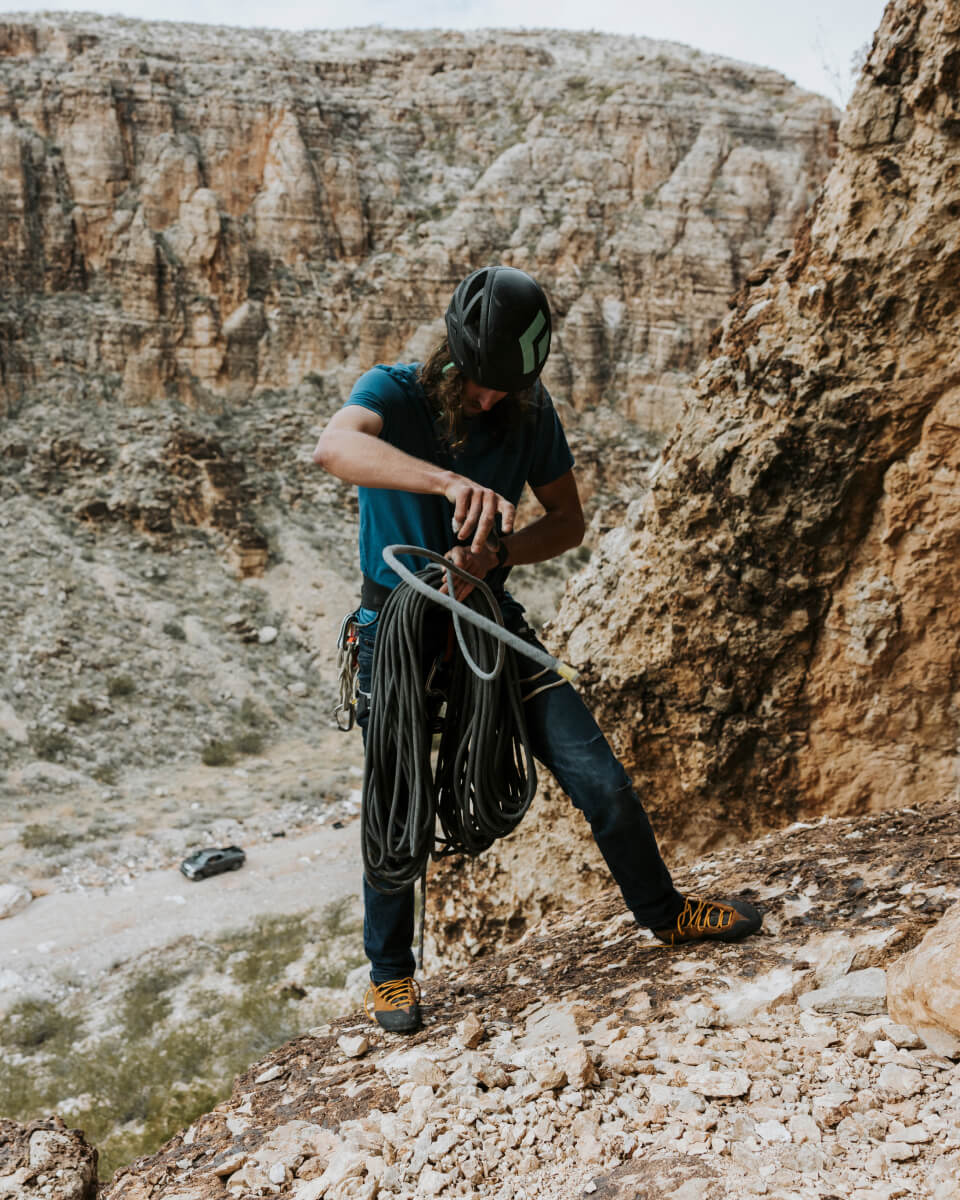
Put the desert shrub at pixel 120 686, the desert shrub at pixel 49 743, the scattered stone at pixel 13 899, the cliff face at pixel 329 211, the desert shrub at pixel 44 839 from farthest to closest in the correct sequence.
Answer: the cliff face at pixel 329 211, the desert shrub at pixel 120 686, the desert shrub at pixel 49 743, the desert shrub at pixel 44 839, the scattered stone at pixel 13 899

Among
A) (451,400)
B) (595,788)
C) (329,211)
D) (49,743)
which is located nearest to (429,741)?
(595,788)

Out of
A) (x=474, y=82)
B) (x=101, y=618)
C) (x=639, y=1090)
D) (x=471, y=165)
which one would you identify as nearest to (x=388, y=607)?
(x=639, y=1090)

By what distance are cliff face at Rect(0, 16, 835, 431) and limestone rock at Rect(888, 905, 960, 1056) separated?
24347 mm

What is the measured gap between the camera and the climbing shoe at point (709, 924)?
2775 millimetres

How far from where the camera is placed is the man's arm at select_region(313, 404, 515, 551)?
232cm

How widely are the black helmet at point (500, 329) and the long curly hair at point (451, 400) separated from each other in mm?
100

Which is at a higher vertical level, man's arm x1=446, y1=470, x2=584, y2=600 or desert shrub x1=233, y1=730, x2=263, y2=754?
man's arm x1=446, y1=470, x2=584, y2=600

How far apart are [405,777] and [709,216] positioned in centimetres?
2747

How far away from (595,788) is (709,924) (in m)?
0.63

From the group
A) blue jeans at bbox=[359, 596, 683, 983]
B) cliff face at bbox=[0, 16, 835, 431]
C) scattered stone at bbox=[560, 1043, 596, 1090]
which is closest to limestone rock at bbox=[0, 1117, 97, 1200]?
blue jeans at bbox=[359, 596, 683, 983]

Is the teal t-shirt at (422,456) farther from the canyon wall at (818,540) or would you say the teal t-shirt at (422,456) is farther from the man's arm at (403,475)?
the canyon wall at (818,540)

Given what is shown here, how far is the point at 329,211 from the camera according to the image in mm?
26516

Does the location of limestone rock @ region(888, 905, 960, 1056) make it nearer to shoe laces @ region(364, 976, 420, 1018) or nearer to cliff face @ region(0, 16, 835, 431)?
shoe laces @ region(364, 976, 420, 1018)

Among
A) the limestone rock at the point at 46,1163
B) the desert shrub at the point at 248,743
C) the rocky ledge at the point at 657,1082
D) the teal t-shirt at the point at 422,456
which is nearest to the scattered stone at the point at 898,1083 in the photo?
the rocky ledge at the point at 657,1082
